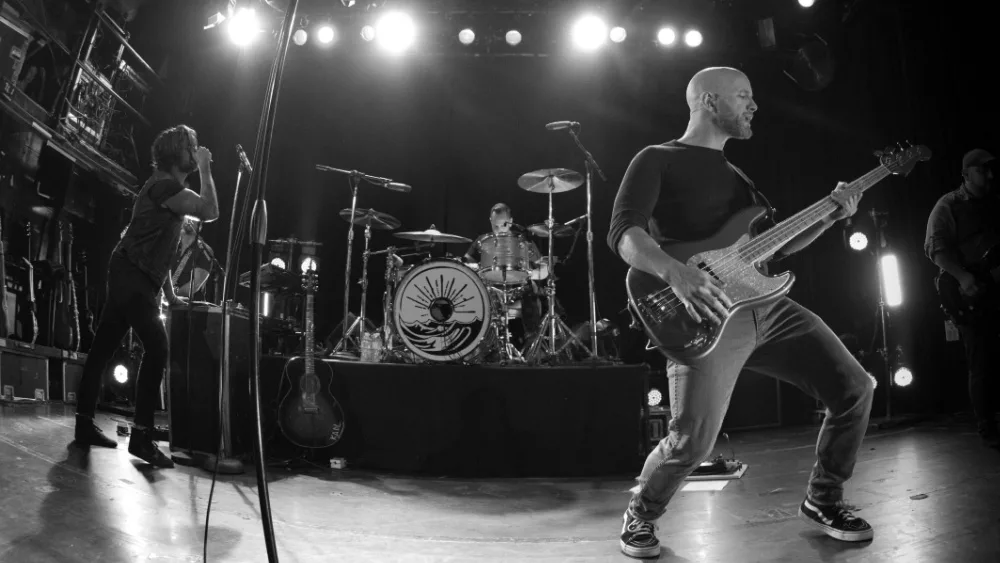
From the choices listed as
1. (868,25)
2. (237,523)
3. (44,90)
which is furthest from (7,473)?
(868,25)

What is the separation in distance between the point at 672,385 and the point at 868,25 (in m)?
8.00

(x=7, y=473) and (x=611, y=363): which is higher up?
(x=611, y=363)

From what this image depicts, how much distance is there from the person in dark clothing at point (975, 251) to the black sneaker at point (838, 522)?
300 cm

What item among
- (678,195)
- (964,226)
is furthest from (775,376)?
(964,226)

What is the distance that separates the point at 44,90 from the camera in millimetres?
7598

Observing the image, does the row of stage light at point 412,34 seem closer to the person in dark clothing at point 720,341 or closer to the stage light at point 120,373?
the stage light at point 120,373

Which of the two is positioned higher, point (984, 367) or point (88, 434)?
point (984, 367)

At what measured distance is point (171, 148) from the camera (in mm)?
4297

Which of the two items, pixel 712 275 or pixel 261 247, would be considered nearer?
pixel 261 247

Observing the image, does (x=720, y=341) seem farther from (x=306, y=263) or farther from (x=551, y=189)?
(x=306, y=263)

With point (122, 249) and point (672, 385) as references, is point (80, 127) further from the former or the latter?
point (672, 385)

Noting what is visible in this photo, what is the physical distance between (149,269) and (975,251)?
240 inches

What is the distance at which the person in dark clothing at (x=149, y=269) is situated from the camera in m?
4.22

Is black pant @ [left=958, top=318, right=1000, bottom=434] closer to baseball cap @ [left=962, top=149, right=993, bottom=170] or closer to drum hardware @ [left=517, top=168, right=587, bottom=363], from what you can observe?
baseball cap @ [left=962, top=149, right=993, bottom=170]
